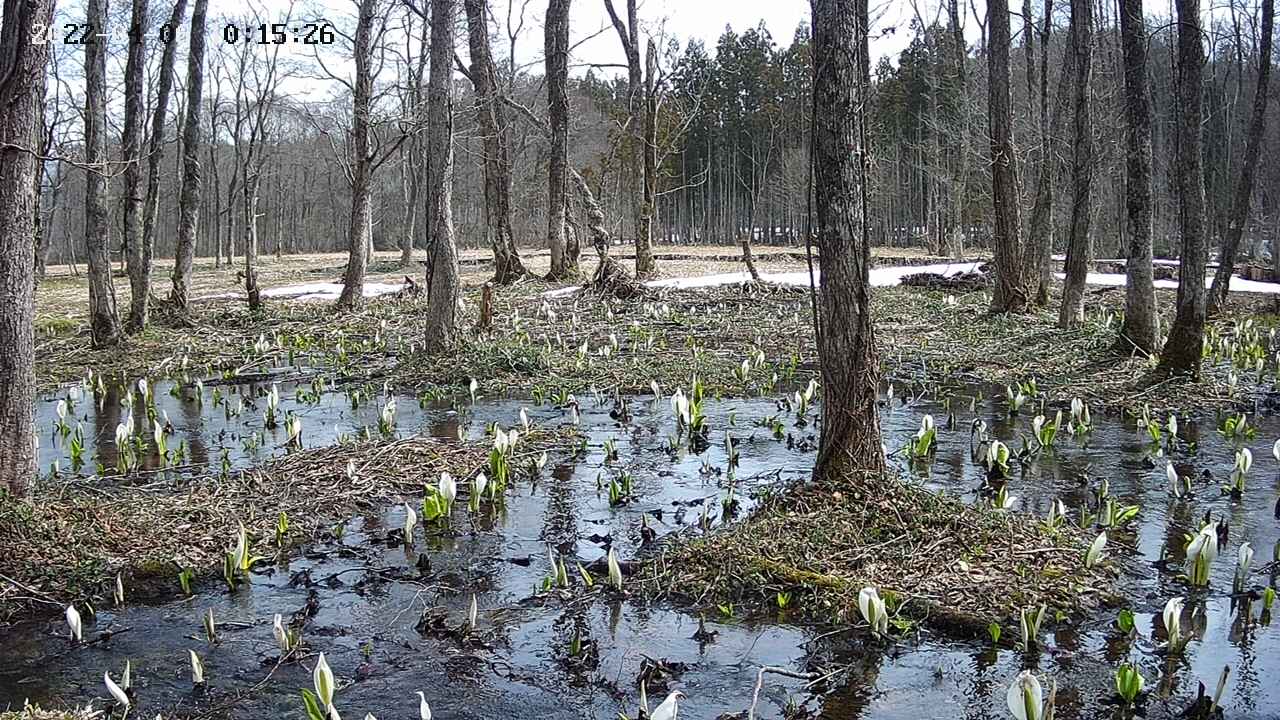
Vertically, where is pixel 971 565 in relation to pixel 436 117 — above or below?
below

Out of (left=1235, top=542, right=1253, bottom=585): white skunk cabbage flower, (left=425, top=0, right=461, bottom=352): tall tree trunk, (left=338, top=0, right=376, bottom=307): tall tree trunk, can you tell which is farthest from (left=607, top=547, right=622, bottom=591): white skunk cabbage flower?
(left=338, top=0, right=376, bottom=307): tall tree trunk

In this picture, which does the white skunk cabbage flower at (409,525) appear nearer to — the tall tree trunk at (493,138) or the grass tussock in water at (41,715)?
the grass tussock in water at (41,715)

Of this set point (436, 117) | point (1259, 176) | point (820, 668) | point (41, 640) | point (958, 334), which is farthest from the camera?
point (1259, 176)

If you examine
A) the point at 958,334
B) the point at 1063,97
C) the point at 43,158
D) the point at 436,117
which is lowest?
the point at 958,334

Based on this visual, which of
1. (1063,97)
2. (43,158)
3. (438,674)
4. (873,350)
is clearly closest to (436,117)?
(43,158)

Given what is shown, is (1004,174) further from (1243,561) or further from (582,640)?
(582,640)

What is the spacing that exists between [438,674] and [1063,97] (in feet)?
54.0

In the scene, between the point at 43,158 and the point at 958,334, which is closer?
the point at 43,158

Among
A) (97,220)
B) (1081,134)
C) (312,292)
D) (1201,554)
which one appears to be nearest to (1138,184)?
(1081,134)

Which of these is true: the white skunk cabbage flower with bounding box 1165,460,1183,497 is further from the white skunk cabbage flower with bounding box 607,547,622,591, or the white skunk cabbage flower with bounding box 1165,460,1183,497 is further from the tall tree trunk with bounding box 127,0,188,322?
the tall tree trunk with bounding box 127,0,188,322

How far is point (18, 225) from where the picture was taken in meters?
5.34

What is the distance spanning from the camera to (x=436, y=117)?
451 inches

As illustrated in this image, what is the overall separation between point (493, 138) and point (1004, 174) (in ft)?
37.9

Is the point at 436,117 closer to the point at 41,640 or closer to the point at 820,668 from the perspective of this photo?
the point at 41,640
